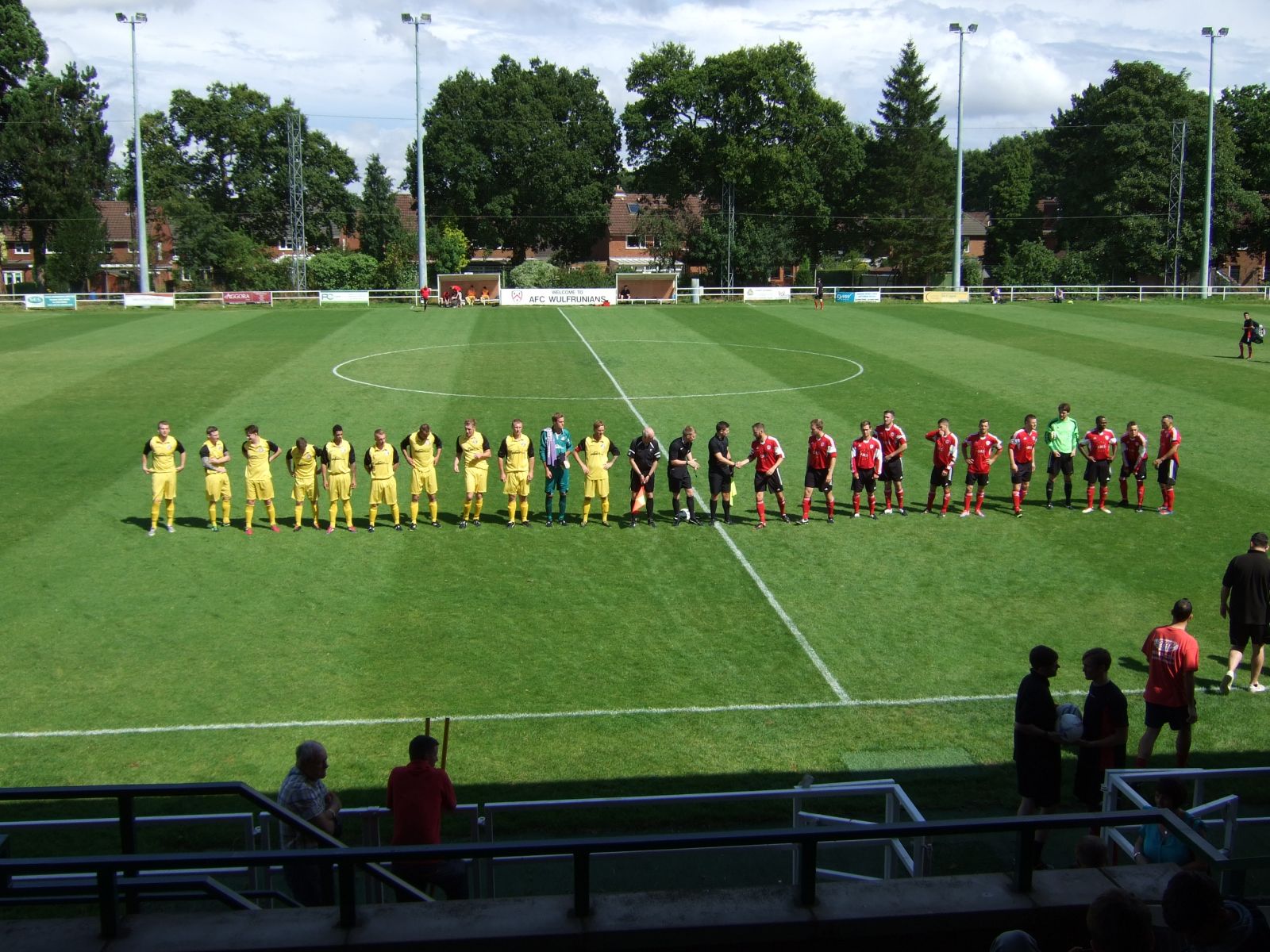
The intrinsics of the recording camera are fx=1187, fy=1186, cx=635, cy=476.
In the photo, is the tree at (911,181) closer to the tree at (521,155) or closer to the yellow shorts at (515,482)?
the tree at (521,155)

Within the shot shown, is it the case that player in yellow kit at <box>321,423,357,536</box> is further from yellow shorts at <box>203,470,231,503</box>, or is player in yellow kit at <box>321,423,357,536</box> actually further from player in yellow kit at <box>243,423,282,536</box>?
yellow shorts at <box>203,470,231,503</box>

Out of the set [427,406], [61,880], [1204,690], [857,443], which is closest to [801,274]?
[427,406]

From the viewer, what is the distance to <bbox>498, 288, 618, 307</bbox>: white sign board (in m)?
61.4

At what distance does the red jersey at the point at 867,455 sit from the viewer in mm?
20281

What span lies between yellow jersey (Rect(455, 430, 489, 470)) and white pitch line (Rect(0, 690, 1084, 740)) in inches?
324

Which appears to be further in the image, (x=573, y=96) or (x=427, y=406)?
(x=573, y=96)

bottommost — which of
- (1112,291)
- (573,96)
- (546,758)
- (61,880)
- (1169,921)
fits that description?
(546,758)

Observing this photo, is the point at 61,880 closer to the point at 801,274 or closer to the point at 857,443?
the point at 857,443

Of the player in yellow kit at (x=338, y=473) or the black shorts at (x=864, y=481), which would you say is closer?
the player in yellow kit at (x=338, y=473)

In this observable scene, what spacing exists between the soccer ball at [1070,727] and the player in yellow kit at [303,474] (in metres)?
14.0

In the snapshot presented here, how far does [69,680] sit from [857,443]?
1265 cm

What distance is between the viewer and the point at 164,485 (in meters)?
20.0

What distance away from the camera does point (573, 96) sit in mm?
89562

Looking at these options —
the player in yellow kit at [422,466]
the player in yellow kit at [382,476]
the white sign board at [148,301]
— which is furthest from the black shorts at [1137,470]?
the white sign board at [148,301]
